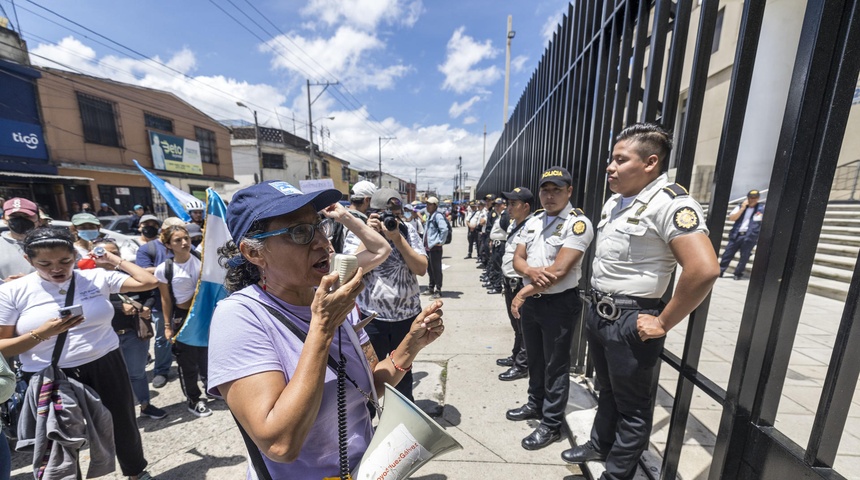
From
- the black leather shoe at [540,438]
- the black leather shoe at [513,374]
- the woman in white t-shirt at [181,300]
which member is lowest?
the black leather shoe at [513,374]

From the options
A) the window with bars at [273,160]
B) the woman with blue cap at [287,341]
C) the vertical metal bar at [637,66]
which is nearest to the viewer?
the woman with blue cap at [287,341]

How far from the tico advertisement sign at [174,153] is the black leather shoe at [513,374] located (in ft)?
79.7

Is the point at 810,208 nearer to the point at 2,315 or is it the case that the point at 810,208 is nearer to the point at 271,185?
the point at 271,185

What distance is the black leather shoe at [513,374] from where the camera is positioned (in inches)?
148

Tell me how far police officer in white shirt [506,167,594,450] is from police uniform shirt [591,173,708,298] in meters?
0.48

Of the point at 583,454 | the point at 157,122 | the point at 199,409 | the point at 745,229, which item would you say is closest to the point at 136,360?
the point at 199,409

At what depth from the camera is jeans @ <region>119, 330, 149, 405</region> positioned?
320 cm

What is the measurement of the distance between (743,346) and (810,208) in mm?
626

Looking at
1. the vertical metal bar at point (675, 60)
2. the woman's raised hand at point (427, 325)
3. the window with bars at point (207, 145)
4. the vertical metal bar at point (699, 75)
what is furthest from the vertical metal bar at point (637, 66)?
the window with bars at point (207, 145)

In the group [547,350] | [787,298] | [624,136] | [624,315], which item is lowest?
[547,350]

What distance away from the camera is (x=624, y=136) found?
2004 mm

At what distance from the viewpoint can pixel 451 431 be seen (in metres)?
2.95

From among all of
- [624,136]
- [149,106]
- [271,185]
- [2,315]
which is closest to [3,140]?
[149,106]

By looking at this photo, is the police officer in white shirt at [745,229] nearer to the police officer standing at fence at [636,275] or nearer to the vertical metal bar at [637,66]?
the vertical metal bar at [637,66]
